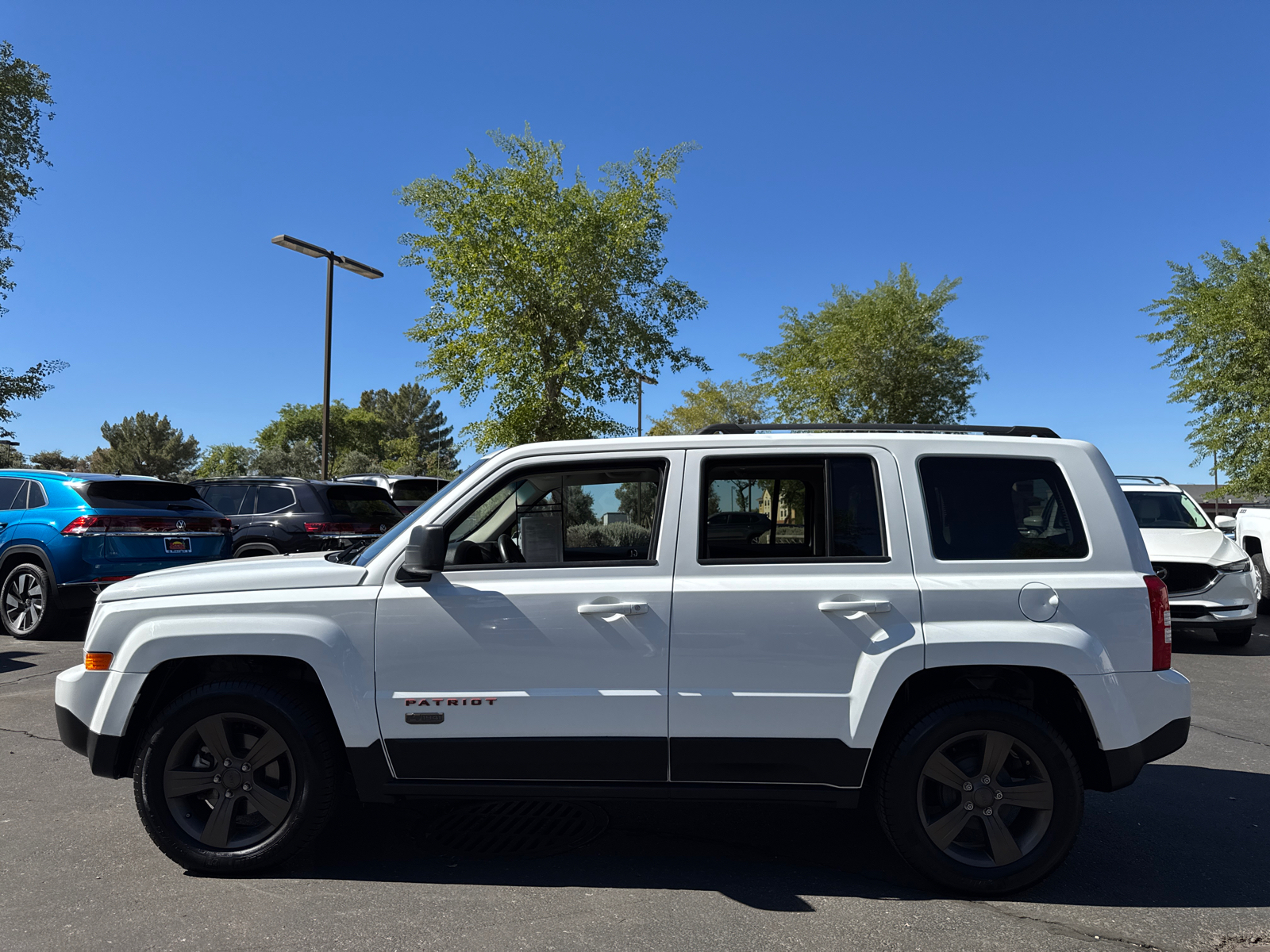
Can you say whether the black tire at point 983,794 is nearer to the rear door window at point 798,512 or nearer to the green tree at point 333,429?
the rear door window at point 798,512

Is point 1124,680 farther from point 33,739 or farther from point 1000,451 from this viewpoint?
point 33,739

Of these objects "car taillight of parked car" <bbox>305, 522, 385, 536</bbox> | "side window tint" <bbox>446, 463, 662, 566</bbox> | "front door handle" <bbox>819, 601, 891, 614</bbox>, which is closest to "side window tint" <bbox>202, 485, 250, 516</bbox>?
"car taillight of parked car" <bbox>305, 522, 385, 536</bbox>

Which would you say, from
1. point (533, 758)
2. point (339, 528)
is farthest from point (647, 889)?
point (339, 528)

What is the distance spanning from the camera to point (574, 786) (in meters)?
3.62

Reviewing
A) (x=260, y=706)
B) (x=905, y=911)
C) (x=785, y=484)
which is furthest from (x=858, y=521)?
(x=260, y=706)

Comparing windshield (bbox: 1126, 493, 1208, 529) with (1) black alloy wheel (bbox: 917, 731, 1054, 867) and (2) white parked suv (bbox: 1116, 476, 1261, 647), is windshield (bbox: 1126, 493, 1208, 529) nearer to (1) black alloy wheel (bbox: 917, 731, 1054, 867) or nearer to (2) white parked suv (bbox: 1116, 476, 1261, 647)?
(2) white parked suv (bbox: 1116, 476, 1261, 647)

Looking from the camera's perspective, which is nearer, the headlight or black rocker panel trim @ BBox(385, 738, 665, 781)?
black rocker panel trim @ BBox(385, 738, 665, 781)

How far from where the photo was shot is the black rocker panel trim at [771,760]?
353cm

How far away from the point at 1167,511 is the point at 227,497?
12.2m

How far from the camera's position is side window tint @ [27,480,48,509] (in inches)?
377

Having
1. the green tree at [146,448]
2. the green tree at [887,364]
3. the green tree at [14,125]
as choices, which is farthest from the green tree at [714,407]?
the green tree at [146,448]

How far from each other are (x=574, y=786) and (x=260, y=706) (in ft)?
4.24

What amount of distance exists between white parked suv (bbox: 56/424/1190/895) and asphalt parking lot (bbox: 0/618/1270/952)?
234 mm

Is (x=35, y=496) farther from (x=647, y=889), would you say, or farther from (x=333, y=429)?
(x=333, y=429)
